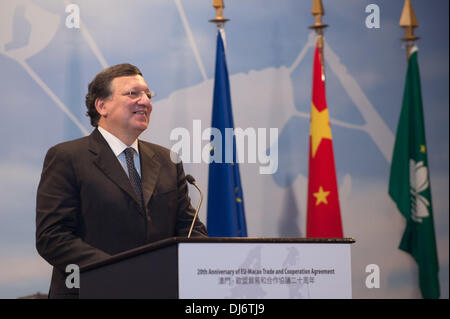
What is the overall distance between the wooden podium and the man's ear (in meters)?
1.22

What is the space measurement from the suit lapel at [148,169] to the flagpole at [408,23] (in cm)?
294

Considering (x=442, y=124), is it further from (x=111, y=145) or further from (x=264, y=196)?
(x=111, y=145)

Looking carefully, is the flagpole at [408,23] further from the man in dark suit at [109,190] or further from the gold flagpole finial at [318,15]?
the man in dark suit at [109,190]

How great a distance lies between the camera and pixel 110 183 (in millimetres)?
2934

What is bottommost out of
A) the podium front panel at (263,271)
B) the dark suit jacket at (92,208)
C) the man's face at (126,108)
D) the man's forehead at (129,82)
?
the podium front panel at (263,271)

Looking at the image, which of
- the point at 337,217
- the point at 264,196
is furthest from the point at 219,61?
the point at 337,217

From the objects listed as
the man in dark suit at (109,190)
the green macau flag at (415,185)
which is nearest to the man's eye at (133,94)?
the man in dark suit at (109,190)

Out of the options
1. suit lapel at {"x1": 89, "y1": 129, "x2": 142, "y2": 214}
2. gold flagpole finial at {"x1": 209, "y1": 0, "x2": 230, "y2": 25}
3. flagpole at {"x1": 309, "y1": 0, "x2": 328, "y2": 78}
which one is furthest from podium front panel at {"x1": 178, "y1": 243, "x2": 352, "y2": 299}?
flagpole at {"x1": 309, "y1": 0, "x2": 328, "y2": 78}

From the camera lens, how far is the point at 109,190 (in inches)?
115

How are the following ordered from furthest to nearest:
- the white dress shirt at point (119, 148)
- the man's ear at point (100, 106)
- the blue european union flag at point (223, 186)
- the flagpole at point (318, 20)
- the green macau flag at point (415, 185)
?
the green macau flag at point (415, 185) → the flagpole at point (318, 20) → the blue european union flag at point (223, 186) → the man's ear at point (100, 106) → the white dress shirt at point (119, 148)

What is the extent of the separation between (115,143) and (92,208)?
0.39 m

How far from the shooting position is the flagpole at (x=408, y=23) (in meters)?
5.24

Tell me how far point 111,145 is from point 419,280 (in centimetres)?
320

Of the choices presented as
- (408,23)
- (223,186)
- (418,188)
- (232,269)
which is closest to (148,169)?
(232,269)
